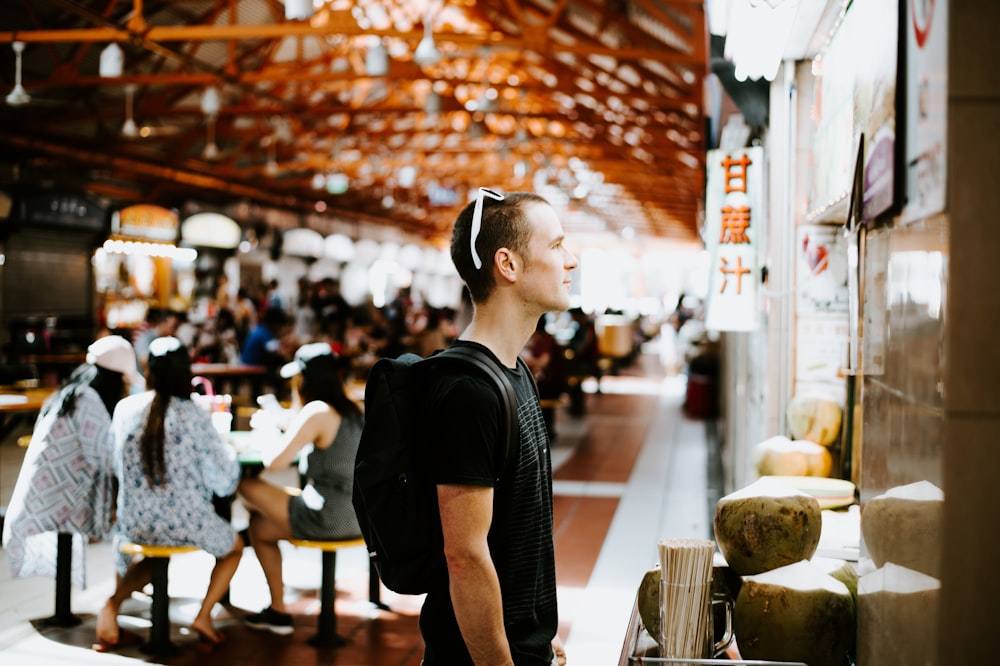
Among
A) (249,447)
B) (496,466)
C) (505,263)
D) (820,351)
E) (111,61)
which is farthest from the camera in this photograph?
(111,61)

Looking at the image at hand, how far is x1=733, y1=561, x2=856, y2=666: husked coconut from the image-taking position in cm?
226

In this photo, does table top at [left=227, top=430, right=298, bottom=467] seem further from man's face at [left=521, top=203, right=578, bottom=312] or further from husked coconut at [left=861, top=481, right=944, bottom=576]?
husked coconut at [left=861, top=481, right=944, bottom=576]

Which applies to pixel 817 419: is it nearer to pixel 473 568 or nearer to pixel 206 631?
pixel 473 568

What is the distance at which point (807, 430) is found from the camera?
399cm

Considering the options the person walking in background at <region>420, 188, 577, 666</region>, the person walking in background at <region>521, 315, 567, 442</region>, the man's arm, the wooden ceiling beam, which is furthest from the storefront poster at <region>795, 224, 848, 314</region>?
the person walking in background at <region>521, 315, 567, 442</region>

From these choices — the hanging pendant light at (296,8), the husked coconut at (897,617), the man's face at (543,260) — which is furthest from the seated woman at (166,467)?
the hanging pendant light at (296,8)

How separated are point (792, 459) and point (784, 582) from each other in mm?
1464

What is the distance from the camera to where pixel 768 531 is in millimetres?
2508

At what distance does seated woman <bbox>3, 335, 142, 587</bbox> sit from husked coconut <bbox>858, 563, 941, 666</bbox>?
401 centimetres

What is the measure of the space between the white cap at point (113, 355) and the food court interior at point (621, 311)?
0.88 meters

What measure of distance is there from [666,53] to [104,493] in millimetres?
8318

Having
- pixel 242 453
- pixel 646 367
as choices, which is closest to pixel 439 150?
pixel 646 367

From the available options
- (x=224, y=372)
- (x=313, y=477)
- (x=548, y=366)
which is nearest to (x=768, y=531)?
(x=313, y=477)

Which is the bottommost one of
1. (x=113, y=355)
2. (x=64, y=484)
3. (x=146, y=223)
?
(x=64, y=484)
